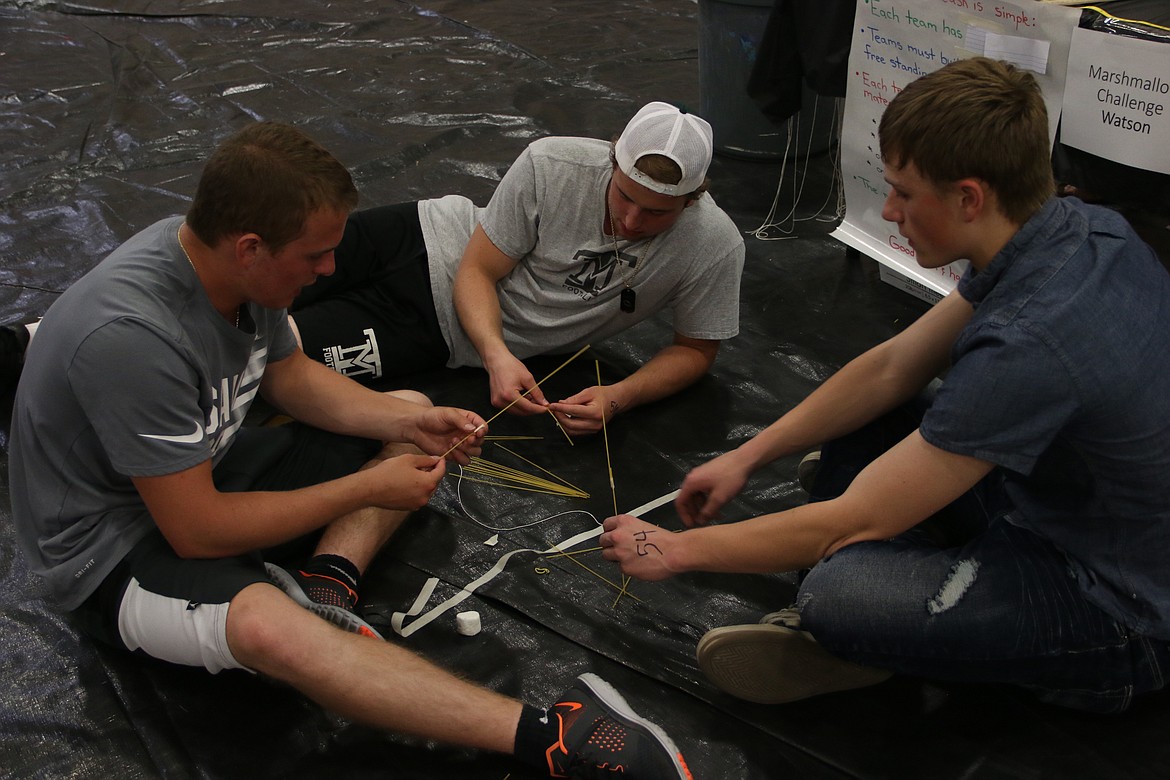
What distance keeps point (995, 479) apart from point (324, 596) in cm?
131

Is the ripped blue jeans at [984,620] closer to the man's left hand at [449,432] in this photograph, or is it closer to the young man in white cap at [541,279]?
the man's left hand at [449,432]

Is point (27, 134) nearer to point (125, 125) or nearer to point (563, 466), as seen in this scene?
point (125, 125)

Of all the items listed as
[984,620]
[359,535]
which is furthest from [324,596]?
[984,620]

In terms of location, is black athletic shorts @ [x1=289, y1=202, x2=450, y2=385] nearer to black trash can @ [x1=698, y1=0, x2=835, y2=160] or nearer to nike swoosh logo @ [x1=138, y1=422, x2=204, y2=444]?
nike swoosh logo @ [x1=138, y1=422, x2=204, y2=444]

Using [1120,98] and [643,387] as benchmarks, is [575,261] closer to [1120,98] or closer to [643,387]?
[643,387]

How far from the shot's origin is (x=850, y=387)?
6.38ft

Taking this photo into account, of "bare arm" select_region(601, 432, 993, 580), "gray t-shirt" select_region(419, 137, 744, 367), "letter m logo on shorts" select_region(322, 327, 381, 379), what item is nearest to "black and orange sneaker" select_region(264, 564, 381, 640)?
"bare arm" select_region(601, 432, 993, 580)

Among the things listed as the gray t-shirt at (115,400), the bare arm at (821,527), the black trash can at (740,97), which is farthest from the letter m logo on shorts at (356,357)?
the black trash can at (740,97)

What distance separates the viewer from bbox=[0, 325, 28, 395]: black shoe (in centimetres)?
257

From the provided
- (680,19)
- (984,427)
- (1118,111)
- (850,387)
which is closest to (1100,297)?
(984,427)

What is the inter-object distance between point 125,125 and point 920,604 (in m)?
3.85

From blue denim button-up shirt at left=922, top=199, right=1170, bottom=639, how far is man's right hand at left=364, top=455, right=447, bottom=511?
95 cm

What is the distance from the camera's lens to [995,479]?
1876 millimetres

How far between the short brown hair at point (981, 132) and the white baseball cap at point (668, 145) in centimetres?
69
